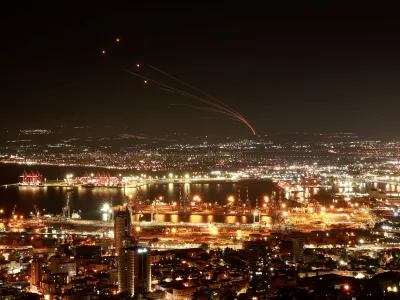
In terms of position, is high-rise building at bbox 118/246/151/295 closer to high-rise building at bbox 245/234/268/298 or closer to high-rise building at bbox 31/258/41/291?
high-rise building at bbox 31/258/41/291

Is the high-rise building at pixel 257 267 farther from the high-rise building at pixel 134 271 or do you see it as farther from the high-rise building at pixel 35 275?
the high-rise building at pixel 35 275

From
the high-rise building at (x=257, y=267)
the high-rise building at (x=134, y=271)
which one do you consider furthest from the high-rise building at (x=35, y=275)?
the high-rise building at (x=257, y=267)

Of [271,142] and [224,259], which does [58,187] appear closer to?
[224,259]

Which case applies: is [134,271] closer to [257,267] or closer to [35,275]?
[35,275]

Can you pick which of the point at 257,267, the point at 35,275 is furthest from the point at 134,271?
the point at 257,267

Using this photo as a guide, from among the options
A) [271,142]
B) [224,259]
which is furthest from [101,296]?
[271,142]

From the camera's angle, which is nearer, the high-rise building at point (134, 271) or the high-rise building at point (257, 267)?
the high-rise building at point (257, 267)
